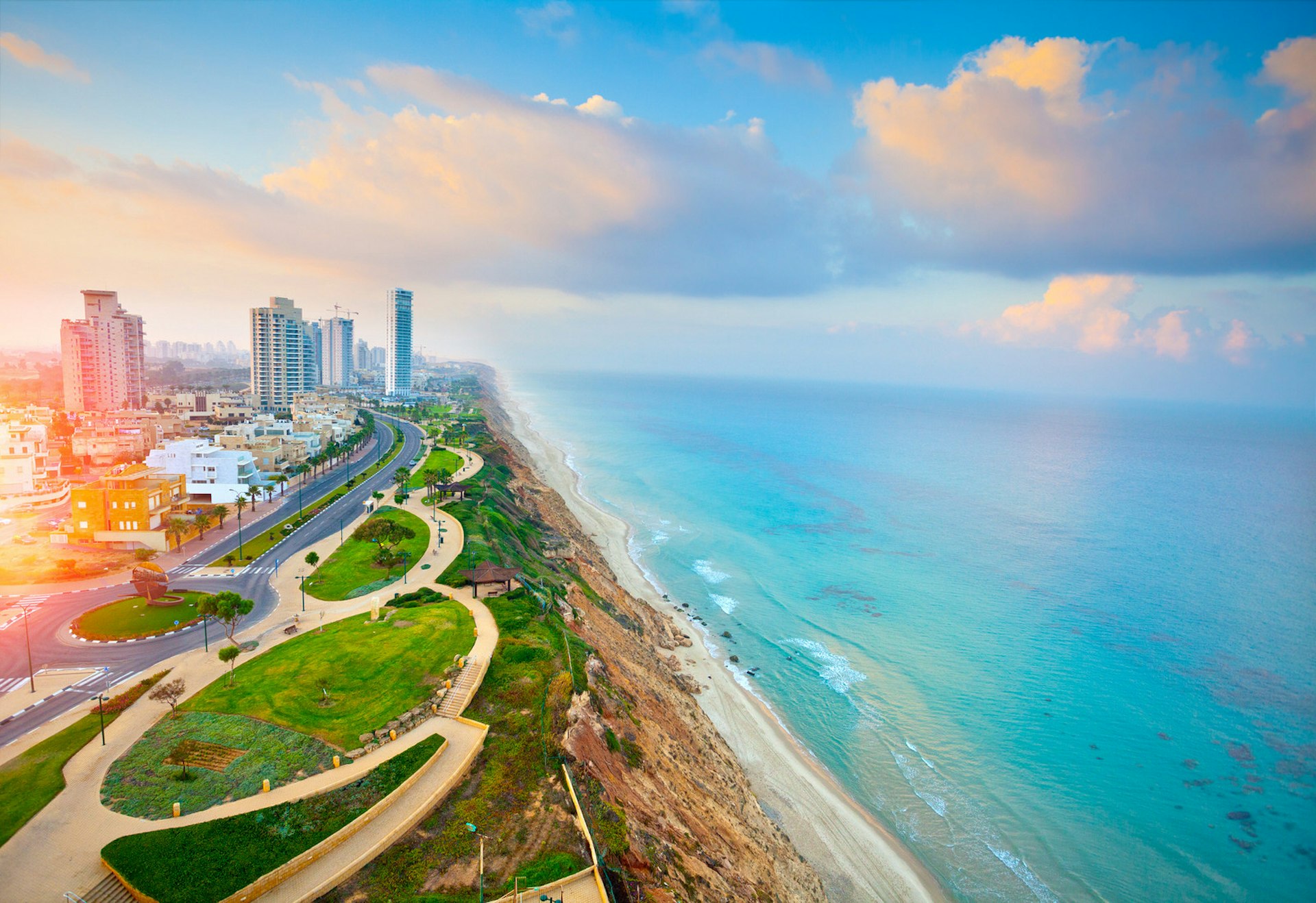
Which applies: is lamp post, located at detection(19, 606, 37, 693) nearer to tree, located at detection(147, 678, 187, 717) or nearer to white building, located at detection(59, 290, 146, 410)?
tree, located at detection(147, 678, 187, 717)

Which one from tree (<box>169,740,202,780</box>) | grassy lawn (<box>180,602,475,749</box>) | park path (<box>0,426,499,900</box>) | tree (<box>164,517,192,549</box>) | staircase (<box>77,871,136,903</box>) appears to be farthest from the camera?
tree (<box>164,517,192,549</box>)

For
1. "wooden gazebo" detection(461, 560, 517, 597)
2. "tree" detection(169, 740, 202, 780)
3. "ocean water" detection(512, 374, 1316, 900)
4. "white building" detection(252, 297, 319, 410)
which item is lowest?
"ocean water" detection(512, 374, 1316, 900)

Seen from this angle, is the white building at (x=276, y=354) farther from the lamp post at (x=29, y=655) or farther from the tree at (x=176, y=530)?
the lamp post at (x=29, y=655)

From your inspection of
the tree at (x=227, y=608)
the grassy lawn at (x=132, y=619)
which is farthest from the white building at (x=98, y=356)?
the tree at (x=227, y=608)

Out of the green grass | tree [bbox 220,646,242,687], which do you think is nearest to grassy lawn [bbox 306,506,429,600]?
tree [bbox 220,646,242,687]

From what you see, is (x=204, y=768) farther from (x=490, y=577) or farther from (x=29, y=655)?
(x=490, y=577)

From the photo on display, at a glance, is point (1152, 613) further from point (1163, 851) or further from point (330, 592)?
point (330, 592)

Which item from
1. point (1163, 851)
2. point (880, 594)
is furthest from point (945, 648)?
point (1163, 851)

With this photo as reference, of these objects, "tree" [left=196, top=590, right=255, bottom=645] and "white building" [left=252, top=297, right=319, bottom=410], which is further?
"white building" [left=252, top=297, right=319, bottom=410]

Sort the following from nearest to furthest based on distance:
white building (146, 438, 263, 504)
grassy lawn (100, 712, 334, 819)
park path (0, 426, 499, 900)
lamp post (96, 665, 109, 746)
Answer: park path (0, 426, 499, 900) < grassy lawn (100, 712, 334, 819) < lamp post (96, 665, 109, 746) < white building (146, 438, 263, 504)
